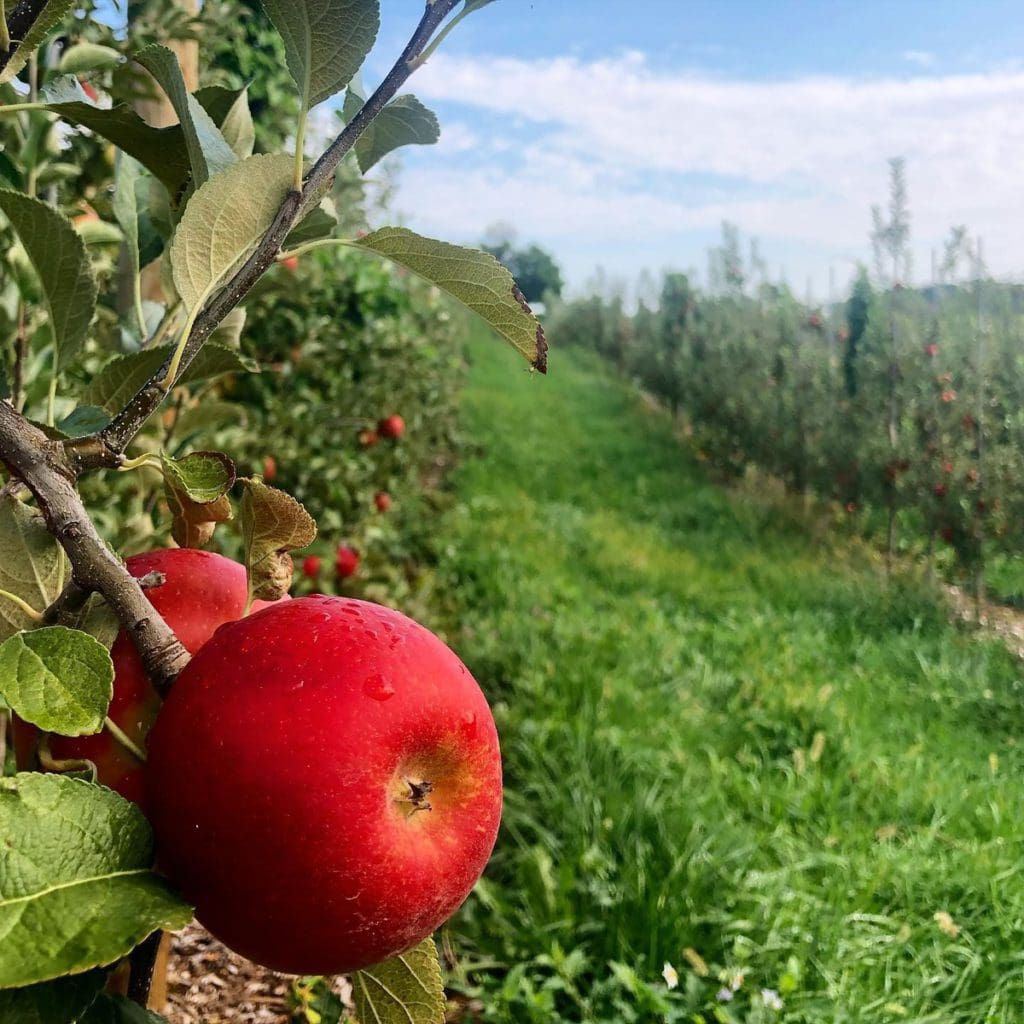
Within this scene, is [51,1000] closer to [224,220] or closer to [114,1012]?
A: [114,1012]

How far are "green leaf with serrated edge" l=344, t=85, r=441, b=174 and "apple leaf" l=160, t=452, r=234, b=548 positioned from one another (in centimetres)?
22

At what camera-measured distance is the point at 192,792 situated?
38 cm

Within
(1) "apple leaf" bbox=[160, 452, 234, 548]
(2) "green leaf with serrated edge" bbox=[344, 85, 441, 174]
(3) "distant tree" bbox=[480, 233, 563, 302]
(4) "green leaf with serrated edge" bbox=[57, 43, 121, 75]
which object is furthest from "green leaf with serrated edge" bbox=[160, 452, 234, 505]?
(3) "distant tree" bbox=[480, 233, 563, 302]

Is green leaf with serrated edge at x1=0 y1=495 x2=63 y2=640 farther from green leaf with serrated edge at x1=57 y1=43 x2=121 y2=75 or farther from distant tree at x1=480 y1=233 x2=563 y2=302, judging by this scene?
distant tree at x1=480 y1=233 x2=563 y2=302

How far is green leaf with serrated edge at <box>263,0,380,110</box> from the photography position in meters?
0.44

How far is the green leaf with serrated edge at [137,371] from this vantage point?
58 centimetres

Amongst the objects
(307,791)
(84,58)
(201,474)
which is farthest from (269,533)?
(84,58)

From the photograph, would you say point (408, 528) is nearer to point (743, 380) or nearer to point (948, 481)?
point (948, 481)

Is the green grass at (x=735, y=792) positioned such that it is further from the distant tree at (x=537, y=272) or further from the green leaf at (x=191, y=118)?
the distant tree at (x=537, y=272)

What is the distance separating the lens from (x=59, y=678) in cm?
37

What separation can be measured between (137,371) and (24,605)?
22 cm

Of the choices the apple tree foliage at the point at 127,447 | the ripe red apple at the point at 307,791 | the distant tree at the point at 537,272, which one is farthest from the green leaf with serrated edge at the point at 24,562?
the distant tree at the point at 537,272

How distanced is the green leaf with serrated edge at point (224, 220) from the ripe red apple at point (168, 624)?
14cm

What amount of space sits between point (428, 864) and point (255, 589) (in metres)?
0.17
